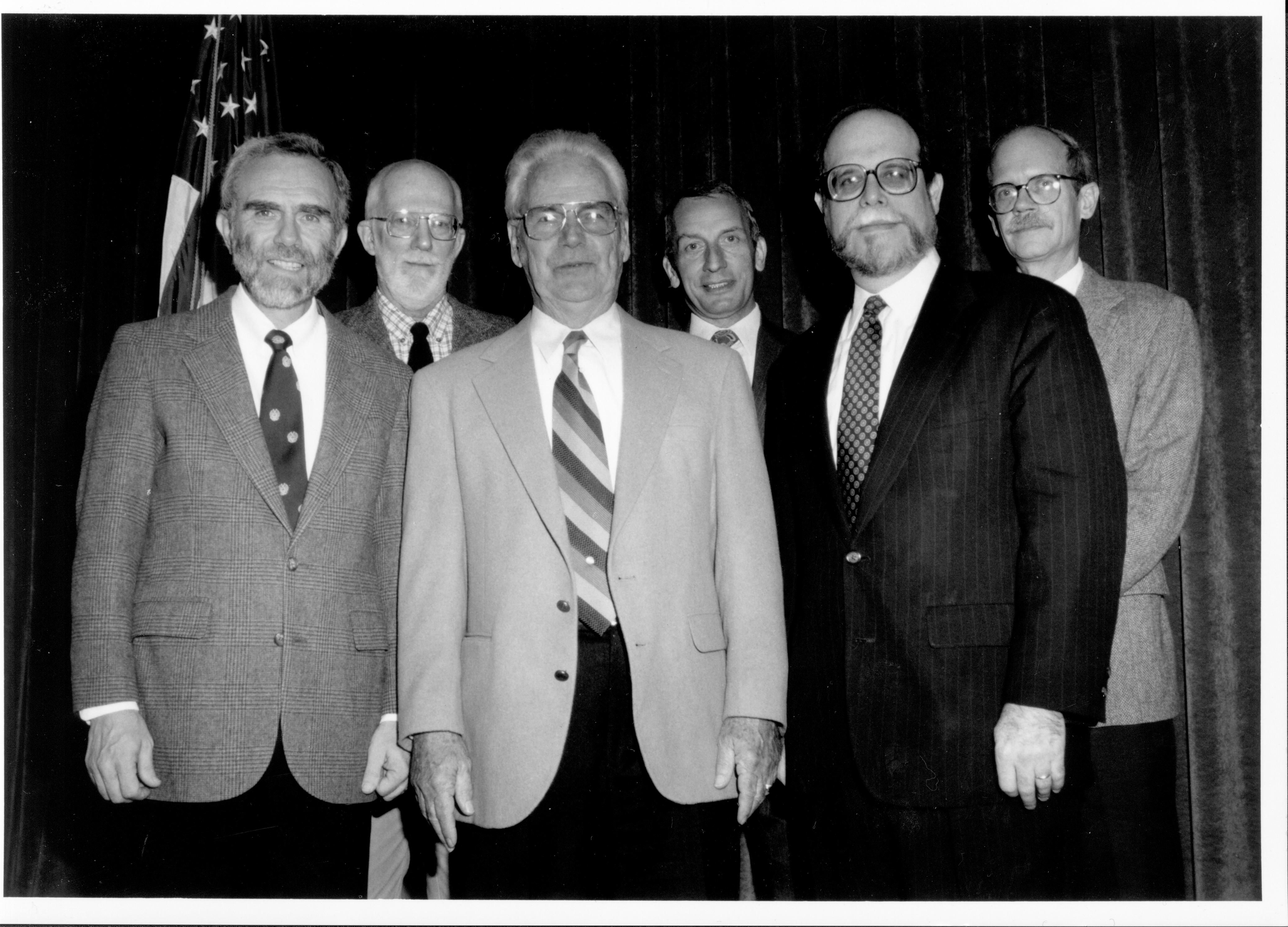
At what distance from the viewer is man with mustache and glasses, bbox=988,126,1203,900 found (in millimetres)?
2385

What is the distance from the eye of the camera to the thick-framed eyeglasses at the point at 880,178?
2428mm

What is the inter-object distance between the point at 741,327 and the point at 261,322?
1.47 meters

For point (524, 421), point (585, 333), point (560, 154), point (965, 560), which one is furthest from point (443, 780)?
point (560, 154)

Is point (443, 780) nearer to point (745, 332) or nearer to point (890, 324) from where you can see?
point (890, 324)

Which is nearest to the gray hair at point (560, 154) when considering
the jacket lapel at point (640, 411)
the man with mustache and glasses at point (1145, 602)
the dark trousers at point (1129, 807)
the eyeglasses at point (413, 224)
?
the jacket lapel at point (640, 411)

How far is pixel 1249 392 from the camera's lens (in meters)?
3.12

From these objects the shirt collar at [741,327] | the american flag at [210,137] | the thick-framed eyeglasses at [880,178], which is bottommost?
the shirt collar at [741,327]

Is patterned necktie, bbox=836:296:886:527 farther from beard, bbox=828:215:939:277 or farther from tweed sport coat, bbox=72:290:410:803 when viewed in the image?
tweed sport coat, bbox=72:290:410:803

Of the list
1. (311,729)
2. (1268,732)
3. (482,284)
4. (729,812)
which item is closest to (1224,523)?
(1268,732)

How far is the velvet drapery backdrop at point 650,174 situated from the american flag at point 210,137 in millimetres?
91

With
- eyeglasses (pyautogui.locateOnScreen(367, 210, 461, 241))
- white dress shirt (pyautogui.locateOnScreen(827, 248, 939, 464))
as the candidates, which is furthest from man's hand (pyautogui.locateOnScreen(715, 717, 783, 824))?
eyeglasses (pyautogui.locateOnScreen(367, 210, 461, 241))

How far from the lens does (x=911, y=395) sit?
2.18 m

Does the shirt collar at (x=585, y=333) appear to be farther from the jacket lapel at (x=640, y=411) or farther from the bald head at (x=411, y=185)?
the bald head at (x=411, y=185)

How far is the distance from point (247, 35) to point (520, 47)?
3.59 feet
